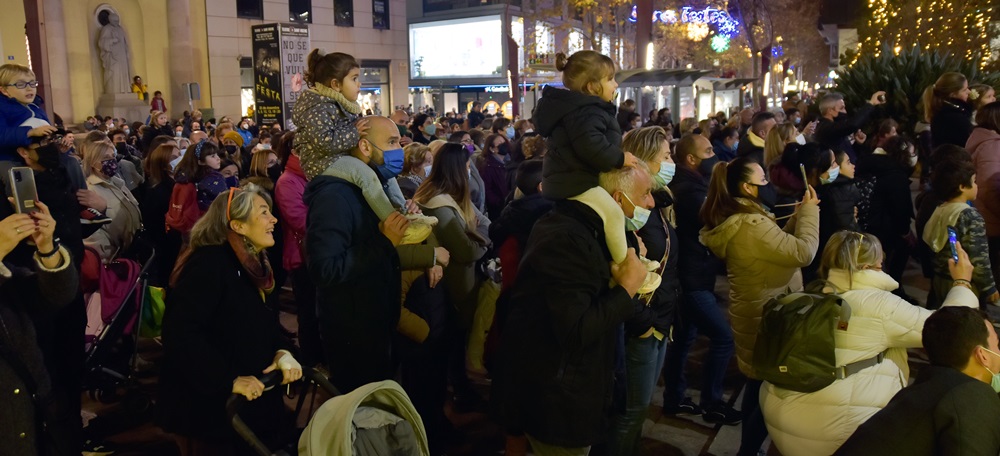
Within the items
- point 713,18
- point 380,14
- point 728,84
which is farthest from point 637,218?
point 713,18

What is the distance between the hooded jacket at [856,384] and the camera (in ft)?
12.0

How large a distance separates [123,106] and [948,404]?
2797 cm

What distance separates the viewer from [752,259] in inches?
189

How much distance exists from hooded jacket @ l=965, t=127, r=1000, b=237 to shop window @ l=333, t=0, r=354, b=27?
30547 mm

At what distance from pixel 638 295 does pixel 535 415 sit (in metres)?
0.85

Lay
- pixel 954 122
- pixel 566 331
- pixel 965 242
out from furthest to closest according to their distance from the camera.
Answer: pixel 954 122, pixel 965 242, pixel 566 331

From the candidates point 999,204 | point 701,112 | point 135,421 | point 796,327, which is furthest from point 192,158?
point 701,112

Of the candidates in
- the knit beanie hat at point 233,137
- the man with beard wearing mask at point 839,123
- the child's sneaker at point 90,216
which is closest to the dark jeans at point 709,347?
the man with beard wearing mask at point 839,123

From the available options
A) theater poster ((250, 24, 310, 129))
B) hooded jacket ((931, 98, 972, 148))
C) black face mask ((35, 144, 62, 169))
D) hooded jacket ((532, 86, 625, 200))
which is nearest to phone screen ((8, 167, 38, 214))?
black face mask ((35, 144, 62, 169))

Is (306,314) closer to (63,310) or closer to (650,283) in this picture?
(63,310)

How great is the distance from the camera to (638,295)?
371 centimetres

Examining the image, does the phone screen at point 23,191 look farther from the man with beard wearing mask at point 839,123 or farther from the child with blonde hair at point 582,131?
the man with beard wearing mask at point 839,123

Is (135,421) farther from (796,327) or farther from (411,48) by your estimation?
(411,48)

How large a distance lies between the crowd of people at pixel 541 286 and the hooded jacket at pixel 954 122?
0.97 meters
